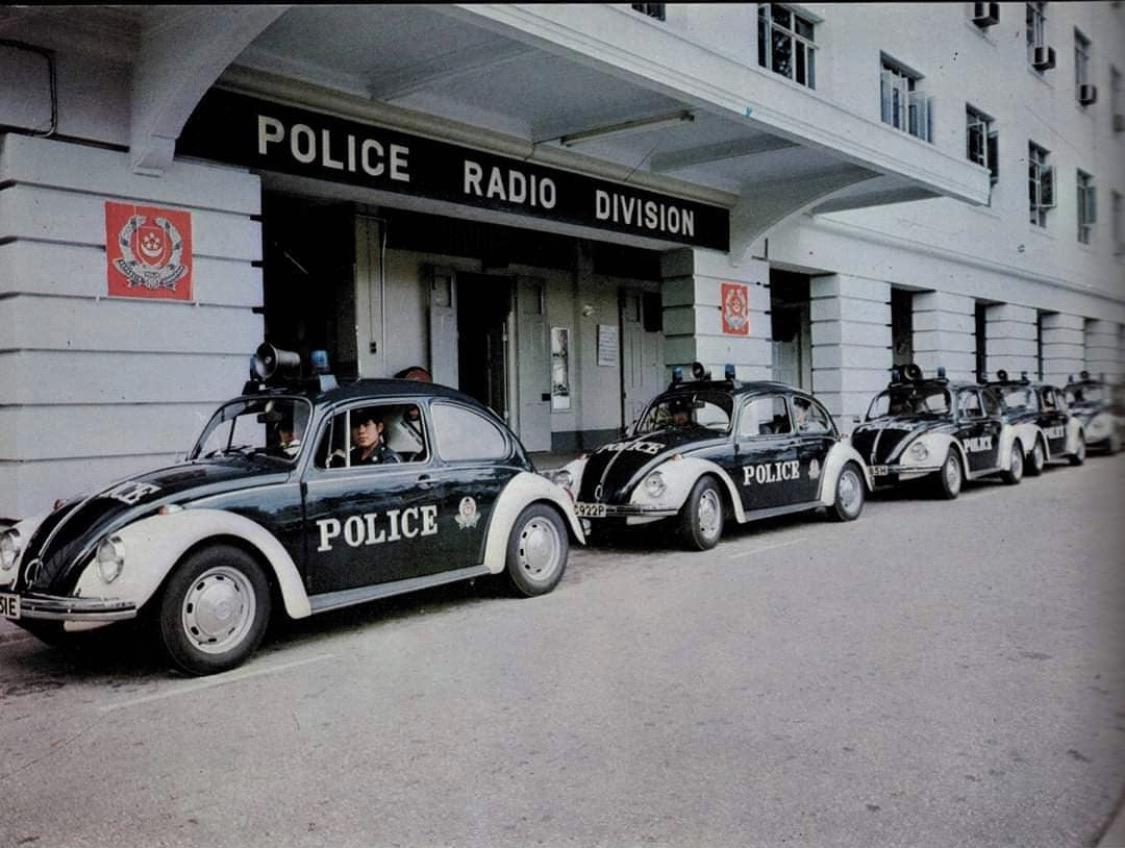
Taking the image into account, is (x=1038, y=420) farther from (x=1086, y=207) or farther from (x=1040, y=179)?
(x=1086, y=207)

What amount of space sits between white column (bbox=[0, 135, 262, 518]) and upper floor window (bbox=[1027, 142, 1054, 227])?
7535mm

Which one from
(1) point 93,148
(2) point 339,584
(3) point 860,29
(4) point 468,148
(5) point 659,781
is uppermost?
(4) point 468,148

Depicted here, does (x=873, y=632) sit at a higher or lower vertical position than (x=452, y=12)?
lower

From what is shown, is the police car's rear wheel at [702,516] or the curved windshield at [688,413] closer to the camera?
the police car's rear wheel at [702,516]

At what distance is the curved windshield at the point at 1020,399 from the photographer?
1539cm

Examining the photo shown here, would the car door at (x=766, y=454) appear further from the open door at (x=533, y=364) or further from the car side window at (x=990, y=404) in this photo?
the open door at (x=533, y=364)

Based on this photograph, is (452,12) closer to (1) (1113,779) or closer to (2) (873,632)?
(2) (873,632)

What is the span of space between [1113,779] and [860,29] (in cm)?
156

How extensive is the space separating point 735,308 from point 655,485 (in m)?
8.41

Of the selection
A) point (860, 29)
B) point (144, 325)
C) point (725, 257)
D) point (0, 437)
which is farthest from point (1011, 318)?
point (860, 29)

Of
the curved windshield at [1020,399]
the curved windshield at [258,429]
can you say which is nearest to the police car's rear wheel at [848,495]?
the curved windshield at [1020,399]

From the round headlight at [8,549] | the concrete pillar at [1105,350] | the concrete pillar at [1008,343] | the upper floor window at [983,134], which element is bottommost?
the round headlight at [8,549]

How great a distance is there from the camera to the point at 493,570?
6934 mm

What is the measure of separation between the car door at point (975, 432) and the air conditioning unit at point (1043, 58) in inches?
477
